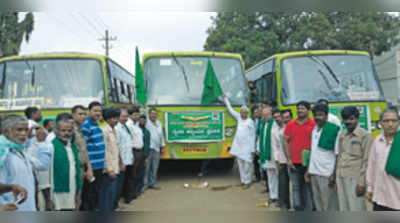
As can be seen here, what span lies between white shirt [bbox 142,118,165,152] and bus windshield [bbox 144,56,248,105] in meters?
0.53

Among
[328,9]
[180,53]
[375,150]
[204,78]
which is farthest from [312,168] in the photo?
[180,53]

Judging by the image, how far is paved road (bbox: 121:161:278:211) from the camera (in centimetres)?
507

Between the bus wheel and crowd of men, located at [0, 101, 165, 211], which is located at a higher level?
crowd of men, located at [0, 101, 165, 211]

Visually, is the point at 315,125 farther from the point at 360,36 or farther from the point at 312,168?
the point at 360,36

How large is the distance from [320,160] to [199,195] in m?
2.72

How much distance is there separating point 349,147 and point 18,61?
6108 mm

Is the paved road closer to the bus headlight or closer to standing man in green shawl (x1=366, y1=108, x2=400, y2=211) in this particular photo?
the bus headlight

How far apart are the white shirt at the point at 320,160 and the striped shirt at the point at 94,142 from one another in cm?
232

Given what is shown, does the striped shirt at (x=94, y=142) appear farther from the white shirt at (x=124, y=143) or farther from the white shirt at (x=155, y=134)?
the white shirt at (x=155, y=134)

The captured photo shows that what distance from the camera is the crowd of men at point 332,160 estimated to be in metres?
2.55

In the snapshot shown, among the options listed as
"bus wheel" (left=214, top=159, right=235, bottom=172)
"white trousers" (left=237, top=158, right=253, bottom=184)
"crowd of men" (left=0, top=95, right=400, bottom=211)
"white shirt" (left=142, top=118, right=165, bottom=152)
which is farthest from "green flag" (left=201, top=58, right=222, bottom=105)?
"bus wheel" (left=214, top=159, right=235, bottom=172)

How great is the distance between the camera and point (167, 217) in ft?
2.67

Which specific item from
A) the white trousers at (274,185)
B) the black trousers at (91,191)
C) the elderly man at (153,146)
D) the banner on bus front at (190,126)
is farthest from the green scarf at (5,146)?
the banner on bus front at (190,126)

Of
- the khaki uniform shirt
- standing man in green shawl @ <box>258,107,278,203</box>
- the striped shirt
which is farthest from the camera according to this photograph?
standing man in green shawl @ <box>258,107,278,203</box>
